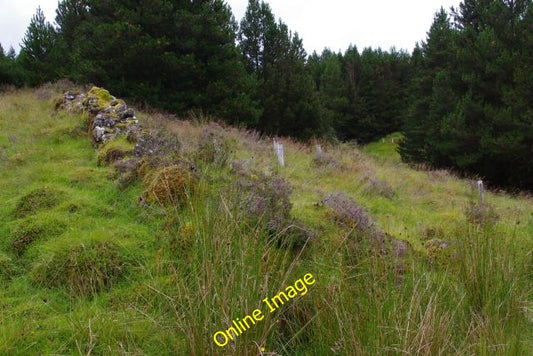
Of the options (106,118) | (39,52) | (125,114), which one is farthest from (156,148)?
(39,52)

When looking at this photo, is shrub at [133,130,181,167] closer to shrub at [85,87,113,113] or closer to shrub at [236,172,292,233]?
shrub at [236,172,292,233]

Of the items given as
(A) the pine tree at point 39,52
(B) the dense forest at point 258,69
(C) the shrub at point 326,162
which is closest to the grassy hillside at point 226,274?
(C) the shrub at point 326,162

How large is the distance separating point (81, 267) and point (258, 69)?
52.0ft

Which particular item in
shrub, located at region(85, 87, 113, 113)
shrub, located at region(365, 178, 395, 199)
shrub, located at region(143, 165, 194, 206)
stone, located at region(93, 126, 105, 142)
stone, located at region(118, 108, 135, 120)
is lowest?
shrub, located at region(365, 178, 395, 199)

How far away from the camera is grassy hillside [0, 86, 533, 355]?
2.00 metres

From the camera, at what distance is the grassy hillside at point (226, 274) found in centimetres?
200

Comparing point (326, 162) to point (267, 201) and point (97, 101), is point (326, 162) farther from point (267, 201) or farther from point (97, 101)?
point (267, 201)

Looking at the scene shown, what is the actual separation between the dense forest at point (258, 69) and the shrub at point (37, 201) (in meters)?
7.57

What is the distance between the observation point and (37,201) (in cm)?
455

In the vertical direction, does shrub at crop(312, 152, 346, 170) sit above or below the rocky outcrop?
below

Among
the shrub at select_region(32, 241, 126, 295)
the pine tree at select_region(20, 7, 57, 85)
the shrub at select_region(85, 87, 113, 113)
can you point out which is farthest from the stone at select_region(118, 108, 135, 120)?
the pine tree at select_region(20, 7, 57, 85)

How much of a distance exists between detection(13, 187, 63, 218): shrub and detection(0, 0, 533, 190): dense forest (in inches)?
298

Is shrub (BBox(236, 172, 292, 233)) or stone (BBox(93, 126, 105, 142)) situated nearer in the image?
shrub (BBox(236, 172, 292, 233))

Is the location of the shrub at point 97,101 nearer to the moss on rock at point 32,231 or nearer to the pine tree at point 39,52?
the moss on rock at point 32,231
